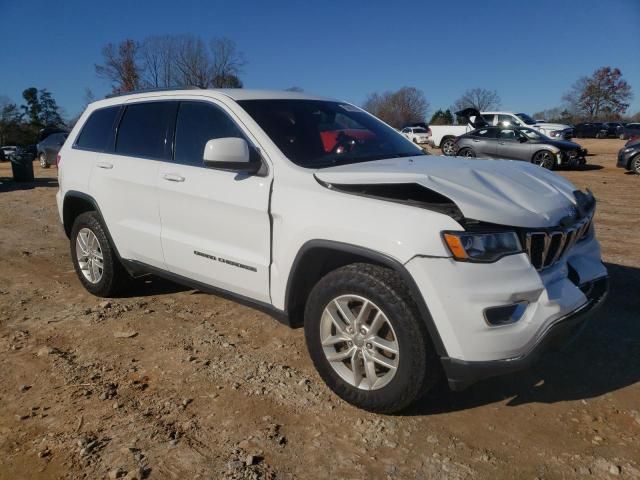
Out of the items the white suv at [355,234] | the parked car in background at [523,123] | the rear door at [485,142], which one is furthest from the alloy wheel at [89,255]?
the parked car in background at [523,123]

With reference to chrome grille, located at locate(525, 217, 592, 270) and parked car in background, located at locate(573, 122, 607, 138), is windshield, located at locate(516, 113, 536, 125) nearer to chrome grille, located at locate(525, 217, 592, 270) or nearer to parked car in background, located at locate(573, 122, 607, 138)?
chrome grille, located at locate(525, 217, 592, 270)

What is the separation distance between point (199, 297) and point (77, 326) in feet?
3.54

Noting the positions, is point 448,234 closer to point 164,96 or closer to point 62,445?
point 62,445

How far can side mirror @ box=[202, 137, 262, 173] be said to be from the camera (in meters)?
3.17

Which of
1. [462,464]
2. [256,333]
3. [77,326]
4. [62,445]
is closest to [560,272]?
[462,464]

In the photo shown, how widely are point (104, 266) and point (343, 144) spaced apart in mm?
2474

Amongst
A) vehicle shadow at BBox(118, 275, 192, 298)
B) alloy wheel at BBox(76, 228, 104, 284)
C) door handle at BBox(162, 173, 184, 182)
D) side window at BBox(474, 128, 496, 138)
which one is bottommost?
vehicle shadow at BBox(118, 275, 192, 298)

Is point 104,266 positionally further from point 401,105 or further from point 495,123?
point 401,105

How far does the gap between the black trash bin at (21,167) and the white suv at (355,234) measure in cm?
1349

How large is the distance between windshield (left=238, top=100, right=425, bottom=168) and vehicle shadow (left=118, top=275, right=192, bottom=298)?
2250mm

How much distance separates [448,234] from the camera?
2525 millimetres

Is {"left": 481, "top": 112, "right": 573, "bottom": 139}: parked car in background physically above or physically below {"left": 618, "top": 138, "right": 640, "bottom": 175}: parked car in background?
above

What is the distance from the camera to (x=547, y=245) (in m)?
2.70

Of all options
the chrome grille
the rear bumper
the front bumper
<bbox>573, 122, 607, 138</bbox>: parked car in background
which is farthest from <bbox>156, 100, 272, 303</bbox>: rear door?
<bbox>573, 122, 607, 138</bbox>: parked car in background
